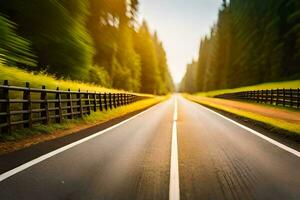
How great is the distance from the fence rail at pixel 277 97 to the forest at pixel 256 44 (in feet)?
47.1

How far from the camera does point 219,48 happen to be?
325ft

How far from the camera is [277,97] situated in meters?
32.2

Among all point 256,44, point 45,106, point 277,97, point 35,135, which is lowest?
point 35,135

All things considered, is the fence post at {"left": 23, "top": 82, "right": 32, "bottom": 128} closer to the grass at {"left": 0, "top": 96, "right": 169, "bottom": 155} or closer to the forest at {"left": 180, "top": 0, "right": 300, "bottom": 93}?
the grass at {"left": 0, "top": 96, "right": 169, "bottom": 155}

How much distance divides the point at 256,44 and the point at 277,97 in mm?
41034

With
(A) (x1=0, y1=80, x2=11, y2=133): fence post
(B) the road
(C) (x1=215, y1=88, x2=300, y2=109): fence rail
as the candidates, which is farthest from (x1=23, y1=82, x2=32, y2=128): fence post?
(C) (x1=215, y1=88, x2=300, y2=109): fence rail

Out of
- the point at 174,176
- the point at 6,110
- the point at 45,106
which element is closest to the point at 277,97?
the point at 45,106

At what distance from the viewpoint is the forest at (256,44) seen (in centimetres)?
5828

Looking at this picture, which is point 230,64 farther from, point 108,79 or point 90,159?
point 90,159

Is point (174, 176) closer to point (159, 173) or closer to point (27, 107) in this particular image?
point (159, 173)

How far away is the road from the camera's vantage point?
209 inches

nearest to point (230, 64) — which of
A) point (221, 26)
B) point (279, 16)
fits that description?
point (221, 26)

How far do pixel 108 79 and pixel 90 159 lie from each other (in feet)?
132

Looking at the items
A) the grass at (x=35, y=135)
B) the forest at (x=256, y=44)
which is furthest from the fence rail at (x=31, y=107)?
the forest at (x=256, y=44)
